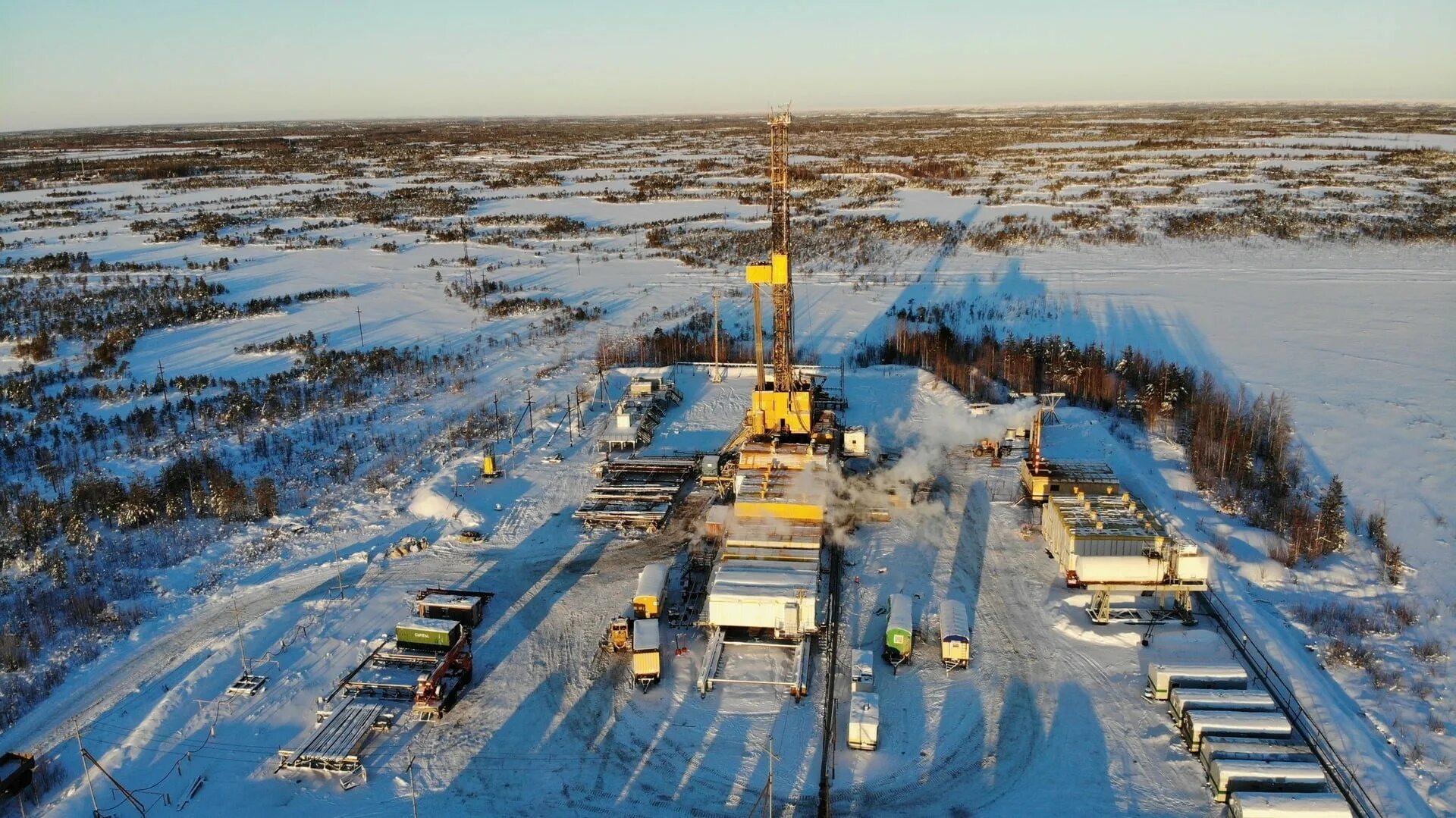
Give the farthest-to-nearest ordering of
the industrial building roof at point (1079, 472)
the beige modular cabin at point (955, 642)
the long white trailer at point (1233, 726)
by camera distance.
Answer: the industrial building roof at point (1079, 472), the beige modular cabin at point (955, 642), the long white trailer at point (1233, 726)

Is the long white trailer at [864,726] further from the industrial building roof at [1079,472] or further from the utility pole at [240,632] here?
the utility pole at [240,632]

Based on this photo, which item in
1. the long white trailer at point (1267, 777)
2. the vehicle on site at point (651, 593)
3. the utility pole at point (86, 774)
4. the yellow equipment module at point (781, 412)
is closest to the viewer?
the long white trailer at point (1267, 777)

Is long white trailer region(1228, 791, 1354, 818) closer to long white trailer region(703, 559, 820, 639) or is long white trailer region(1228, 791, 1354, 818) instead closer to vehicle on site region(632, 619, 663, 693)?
long white trailer region(703, 559, 820, 639)

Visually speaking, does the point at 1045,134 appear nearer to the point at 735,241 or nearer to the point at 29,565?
the point at 735,241

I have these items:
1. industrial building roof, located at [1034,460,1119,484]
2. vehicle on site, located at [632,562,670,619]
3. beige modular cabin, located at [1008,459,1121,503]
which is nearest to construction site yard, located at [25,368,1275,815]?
vehicle on site, located at [632,562,670,619]

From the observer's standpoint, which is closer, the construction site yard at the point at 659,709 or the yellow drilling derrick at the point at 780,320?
the construction site yard at the point at 659,709

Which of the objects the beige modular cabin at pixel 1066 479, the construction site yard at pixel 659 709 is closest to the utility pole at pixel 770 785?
the construction site yard at pixel 659 709
